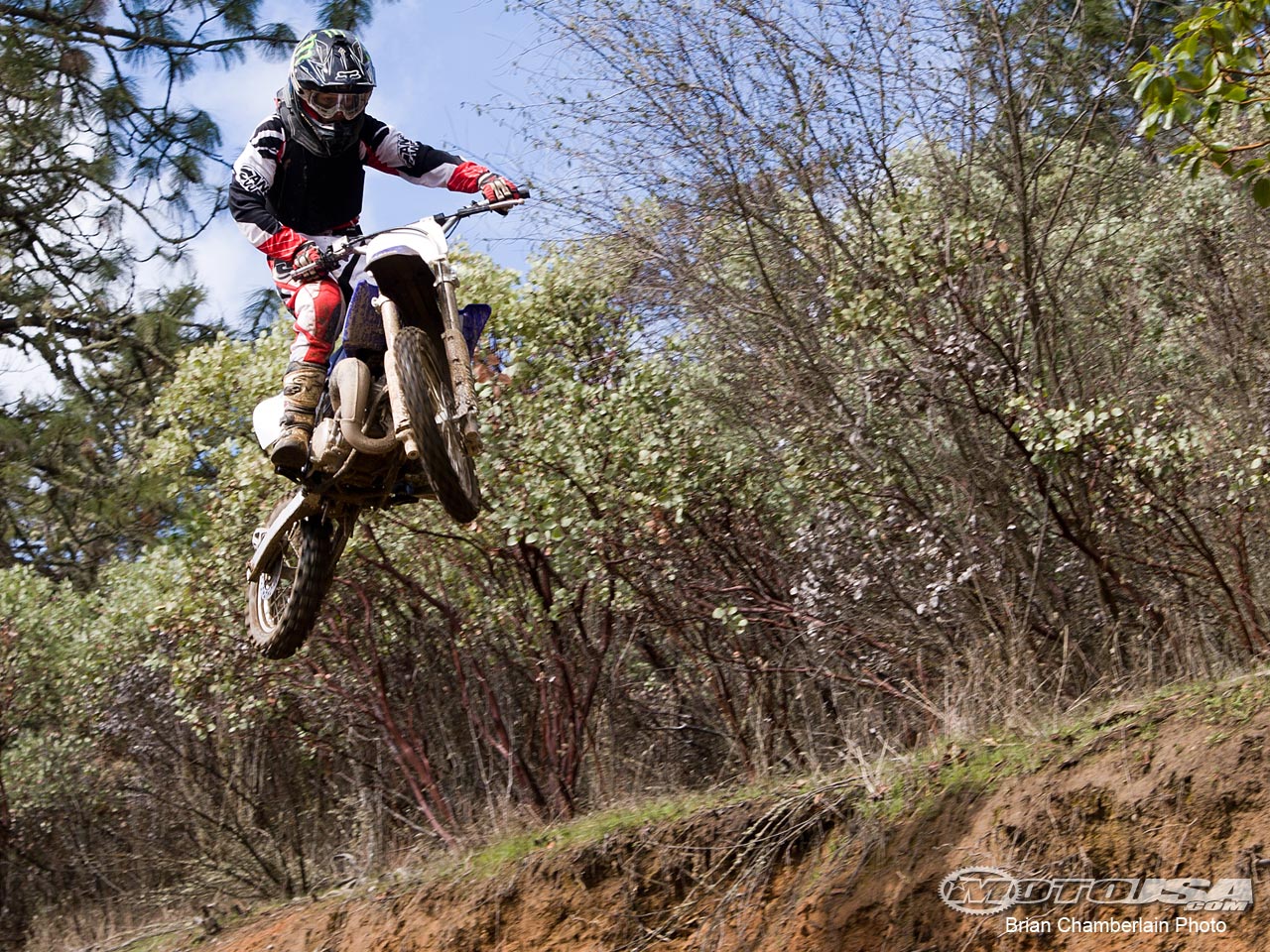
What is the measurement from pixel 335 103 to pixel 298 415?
1376 millimetres

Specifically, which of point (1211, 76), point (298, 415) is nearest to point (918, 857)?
point (298, 415)

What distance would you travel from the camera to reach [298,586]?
6.75 meters

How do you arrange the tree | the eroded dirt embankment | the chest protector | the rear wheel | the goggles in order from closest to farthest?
1. the tree
2. the rear wheel
3. the eroded dirt embankment
4. the goggles
5. the chest protector

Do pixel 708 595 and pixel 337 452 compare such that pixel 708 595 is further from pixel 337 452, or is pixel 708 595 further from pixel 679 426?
pixel 337 452

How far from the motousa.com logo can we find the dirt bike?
2927mm

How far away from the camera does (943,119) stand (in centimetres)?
940

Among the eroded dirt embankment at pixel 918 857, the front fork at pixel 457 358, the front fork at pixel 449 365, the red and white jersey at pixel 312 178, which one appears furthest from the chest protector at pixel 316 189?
the eroded dirt embankment at pixel 918 857

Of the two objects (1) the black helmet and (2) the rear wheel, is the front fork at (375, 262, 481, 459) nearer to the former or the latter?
(2) the rear wheel

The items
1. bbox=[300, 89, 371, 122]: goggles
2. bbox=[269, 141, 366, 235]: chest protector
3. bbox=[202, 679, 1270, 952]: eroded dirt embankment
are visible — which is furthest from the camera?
bbox=[269, 141, 366, 235]: chest protector

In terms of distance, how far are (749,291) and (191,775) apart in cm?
793

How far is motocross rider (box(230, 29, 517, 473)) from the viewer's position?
6.33m

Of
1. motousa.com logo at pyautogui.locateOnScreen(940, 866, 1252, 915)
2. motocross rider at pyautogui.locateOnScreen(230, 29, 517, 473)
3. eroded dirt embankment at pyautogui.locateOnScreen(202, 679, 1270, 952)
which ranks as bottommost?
motousa.com logo at pyautogui.locateOnScreen(940, 866, 1252, 915)

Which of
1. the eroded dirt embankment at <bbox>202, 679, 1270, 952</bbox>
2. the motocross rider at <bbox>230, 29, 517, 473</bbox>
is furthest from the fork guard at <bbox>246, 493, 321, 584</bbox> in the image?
the eroded dirt embankment at <bbox>202, 679, 1270, 952</bbox>

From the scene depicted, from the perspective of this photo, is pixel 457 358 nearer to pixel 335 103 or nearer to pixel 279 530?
pixel 335 103
